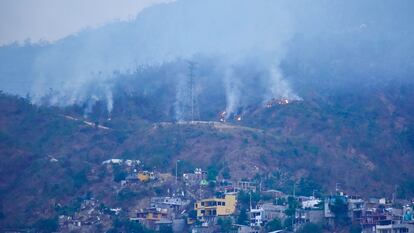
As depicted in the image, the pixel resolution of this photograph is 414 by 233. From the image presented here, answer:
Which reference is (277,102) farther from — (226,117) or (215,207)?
(215,207)

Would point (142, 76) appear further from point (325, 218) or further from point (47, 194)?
point (325, 218)

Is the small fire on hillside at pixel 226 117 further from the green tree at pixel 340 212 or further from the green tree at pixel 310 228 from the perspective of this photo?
the green tree at pixel 310 228

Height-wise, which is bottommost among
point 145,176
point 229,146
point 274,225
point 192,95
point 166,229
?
point 166,229

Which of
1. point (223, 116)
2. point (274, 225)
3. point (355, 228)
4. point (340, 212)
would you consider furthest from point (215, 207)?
point (223, 116)

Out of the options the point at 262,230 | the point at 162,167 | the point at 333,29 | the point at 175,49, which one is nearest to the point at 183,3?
the point at 175,49

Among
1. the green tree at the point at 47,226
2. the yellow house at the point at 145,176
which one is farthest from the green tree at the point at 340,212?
the green tree at the point at 47,226

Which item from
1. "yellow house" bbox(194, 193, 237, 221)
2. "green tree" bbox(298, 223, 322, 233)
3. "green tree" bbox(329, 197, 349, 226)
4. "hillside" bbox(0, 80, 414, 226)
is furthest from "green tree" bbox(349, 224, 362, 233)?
"hillside" bbox(0, 80, 414, 226)

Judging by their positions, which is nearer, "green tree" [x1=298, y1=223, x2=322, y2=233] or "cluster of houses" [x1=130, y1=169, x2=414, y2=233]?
"green tree" [x1=298, y1=223, x2=322, y2=233]

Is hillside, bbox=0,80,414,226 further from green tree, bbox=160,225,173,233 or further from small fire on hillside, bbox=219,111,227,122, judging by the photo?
green tree, bbox=160,225,173,233
